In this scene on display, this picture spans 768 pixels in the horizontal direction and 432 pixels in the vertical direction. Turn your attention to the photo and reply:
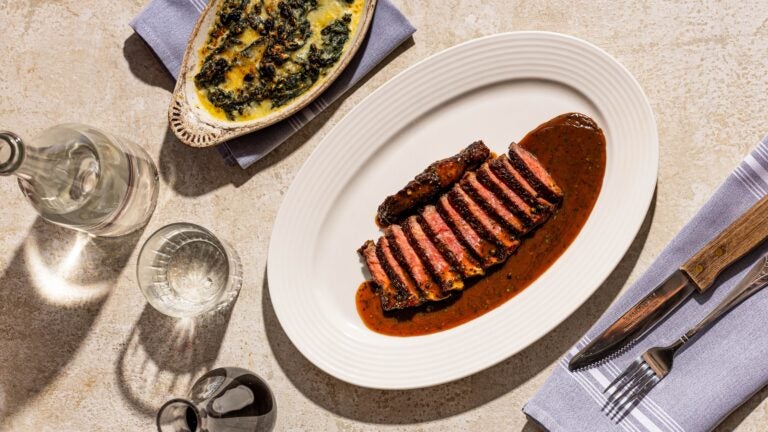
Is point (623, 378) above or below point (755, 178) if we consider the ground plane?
below

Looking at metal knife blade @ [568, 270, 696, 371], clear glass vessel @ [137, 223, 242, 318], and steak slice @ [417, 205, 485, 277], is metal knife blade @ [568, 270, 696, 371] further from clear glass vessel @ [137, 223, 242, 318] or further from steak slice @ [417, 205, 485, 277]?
clear glass vessel @ [137, 223, 242, 318]

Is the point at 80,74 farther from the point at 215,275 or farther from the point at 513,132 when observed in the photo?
the point at 513,132

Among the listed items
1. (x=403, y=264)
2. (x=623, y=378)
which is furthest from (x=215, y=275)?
(x=623, y=378)

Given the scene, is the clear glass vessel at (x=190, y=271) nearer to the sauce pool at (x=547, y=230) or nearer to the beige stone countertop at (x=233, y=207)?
the beige stone countertop at (x=233, y=207)

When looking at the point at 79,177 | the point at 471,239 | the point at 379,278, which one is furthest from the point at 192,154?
the point at 471,239

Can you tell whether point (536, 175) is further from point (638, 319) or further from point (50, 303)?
point (50, 303)

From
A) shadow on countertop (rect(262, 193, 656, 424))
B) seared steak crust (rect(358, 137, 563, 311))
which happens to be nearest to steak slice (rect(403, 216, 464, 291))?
seared steak crust (rect(358, 137, 563, 311))

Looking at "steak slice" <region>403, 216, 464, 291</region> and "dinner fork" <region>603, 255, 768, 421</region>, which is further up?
"dinner fork" <region>603, 255, 768, 421</region>

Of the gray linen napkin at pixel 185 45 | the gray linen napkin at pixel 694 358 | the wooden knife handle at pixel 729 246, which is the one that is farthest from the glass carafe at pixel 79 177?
the wooden knife handle at pixel 729 246
